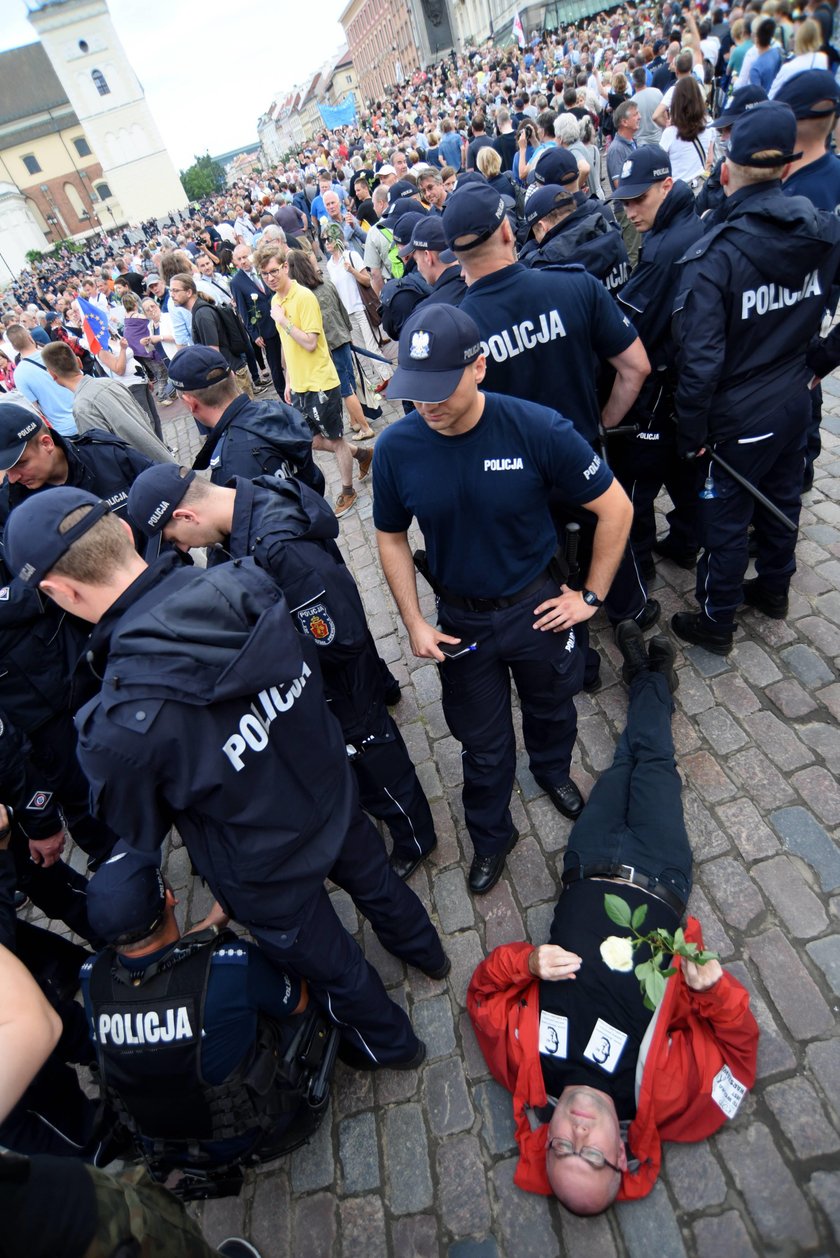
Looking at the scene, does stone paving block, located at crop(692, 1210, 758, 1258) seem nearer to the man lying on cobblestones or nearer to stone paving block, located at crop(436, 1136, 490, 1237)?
the man lying on cobblestones

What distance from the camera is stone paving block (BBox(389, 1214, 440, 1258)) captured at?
2.22m

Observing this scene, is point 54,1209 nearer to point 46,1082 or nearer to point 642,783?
point 46,1082

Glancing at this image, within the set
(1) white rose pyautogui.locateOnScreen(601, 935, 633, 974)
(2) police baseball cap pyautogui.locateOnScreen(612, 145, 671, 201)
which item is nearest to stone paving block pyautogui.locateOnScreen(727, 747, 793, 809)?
(1) white rose pyautogui.locateOnScreen(601, 935, 633, 974)

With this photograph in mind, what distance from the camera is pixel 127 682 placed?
68.8 inches

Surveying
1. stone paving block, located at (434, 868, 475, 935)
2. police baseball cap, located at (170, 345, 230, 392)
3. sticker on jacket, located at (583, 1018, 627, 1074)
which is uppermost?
police baseball cap, located at (170, 345, 230, 392)

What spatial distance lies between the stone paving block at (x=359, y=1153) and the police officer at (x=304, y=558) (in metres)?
1.24

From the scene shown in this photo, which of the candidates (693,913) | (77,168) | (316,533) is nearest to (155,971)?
(316,533)

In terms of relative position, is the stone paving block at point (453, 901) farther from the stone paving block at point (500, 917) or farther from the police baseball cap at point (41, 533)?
the police baseball cap at point (41, 533)

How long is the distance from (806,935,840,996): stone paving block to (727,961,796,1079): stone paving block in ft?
0.83

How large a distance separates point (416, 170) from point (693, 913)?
9.79 metres

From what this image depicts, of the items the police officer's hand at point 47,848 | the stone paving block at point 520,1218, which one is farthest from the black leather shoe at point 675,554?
the police officer's hand at point 47,848

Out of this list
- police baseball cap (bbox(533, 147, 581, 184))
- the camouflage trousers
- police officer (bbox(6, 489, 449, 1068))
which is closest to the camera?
the camouflage trousers

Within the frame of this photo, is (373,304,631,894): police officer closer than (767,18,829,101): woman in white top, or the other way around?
(373,304,631,894): police officer

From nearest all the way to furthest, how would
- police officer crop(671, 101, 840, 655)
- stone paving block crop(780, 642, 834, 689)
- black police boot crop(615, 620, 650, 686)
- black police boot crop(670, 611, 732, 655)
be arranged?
1. police officer crop(671, 101, 840, 655)
2. stone paving block crop(780, 642, 834, 689)
3. black police boot crop(615, 620, 650, 686)
4. black police boot crop(670, 611, 732, 655)
